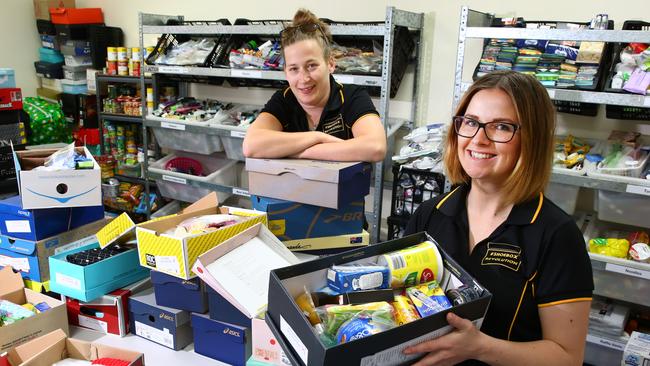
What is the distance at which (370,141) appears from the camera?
1748mm

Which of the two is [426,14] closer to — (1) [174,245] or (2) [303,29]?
(2) [303,29]

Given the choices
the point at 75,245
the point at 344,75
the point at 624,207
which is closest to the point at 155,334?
the point at 75,245

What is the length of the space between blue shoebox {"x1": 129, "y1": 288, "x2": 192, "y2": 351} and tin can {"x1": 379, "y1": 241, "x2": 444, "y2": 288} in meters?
0.75

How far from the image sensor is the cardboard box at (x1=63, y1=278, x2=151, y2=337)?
1.54m

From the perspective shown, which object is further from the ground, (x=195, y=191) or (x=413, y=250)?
(x=413, y=250)

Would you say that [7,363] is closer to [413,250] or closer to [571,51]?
[413,250]

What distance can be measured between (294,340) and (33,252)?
4.47 feet

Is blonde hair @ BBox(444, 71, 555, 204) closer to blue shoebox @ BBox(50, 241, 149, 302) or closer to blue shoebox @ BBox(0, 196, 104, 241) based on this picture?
blue shoebox @ BBox(50, 241, 149, 302)

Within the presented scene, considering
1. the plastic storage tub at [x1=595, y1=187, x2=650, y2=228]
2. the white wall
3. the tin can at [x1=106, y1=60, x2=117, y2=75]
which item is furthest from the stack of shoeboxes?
the plastic storage tub at [x1=595, y1=187, x2=650, y2=228]

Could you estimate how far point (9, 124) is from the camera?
313cm

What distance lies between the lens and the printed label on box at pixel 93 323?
61.9 inches

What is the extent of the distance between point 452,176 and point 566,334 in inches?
17.7

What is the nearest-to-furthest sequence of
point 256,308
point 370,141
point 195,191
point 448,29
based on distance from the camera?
point 256,308 < point 370,141 < point 448,29 < point 195,191

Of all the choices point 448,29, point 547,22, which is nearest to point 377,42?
point 448,29
